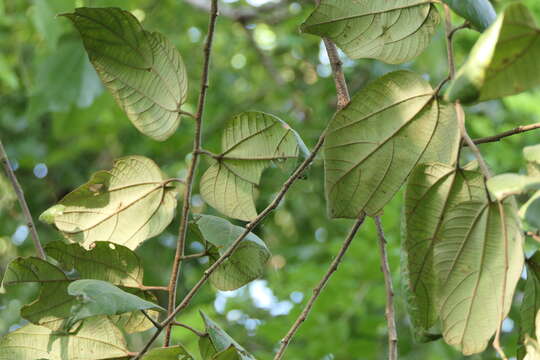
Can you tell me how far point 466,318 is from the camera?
599mm

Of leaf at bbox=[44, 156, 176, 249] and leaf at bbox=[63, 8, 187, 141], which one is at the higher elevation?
leaf at bbox=[63, 8, 187, 141]

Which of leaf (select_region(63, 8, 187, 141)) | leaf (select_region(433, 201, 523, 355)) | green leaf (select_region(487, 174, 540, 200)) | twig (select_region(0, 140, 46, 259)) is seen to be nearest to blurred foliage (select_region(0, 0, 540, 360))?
twig (select_region(0, 140, 46, 259))

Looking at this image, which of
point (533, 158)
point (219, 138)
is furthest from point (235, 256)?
point (219, 138)

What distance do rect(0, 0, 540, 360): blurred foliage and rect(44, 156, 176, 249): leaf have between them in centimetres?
74

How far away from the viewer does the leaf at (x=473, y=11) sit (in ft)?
1.99

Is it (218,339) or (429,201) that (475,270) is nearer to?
(429,201)

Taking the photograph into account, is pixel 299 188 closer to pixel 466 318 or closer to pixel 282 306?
pixel 466 318

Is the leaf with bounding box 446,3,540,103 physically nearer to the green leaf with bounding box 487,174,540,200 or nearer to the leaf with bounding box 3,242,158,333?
the green leaf with bounding box 487,174,540,200

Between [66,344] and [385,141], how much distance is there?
36 cm

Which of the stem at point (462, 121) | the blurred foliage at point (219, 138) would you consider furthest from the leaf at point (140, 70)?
the blurred foliage at point (219, 138)

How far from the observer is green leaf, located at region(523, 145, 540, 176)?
57 cm

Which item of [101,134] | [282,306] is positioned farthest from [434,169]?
[101,134]

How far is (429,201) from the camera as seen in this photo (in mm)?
621

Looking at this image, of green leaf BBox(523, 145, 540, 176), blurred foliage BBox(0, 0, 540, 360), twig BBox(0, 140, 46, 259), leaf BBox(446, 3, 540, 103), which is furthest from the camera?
blurred foliage BBox(0, 0, 540, 360)
